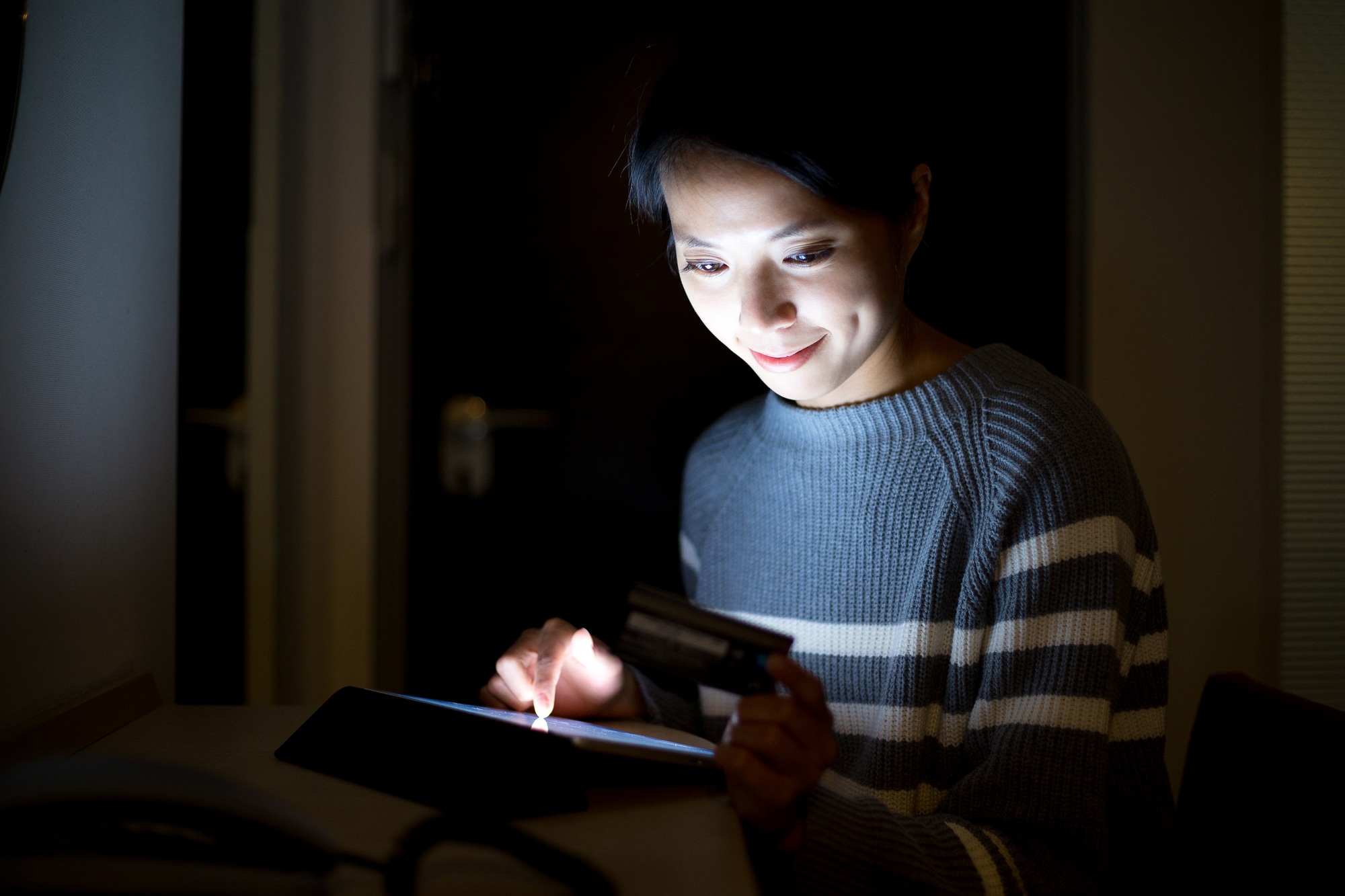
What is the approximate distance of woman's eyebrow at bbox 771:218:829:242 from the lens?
0.74 meters

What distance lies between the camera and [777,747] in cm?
53

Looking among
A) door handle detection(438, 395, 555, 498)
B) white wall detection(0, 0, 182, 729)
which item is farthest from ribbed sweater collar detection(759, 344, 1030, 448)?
white wall detection(0, 0, 182, 729)

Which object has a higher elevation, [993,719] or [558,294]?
[558,294]

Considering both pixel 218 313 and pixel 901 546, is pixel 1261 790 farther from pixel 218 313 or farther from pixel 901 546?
pixel 218 313

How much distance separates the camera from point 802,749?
0.54m

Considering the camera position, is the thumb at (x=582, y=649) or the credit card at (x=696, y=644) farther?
the thumb at (x=582, y=649)

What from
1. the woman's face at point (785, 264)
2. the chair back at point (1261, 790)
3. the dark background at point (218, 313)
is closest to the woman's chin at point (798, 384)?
the woman's face at point (785, 264)

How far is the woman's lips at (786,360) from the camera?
0.80m

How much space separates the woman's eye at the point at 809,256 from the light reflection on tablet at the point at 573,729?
1.42ft

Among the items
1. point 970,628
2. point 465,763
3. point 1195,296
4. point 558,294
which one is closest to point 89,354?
point 465,763

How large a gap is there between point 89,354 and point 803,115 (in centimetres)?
69

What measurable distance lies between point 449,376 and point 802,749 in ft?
3.43

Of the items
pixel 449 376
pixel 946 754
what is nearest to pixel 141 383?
pixel 449 376

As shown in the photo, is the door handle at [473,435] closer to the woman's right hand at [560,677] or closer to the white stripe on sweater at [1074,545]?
the woman's right hand at [560,677]
